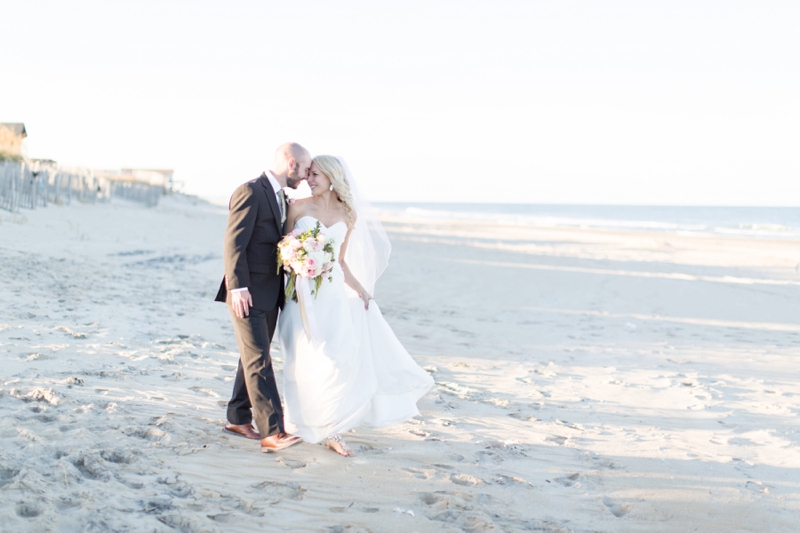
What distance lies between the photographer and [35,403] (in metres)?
3.90

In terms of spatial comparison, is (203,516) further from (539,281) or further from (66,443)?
(539,281)

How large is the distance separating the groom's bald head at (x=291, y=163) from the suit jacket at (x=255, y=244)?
0.42 ft

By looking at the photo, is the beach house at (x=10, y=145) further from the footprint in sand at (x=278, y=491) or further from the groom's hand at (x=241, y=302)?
the footprint in sand at (x=278, y=491)

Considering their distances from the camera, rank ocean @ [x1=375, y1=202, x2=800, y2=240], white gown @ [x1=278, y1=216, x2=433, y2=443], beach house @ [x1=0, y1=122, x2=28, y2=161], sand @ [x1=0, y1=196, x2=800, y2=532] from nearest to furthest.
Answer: sand @ [x1=0, y1=196, x2=800, y2=532] < white gown @ [x1=278, y1=216, x2=433, y2=443] < beach house @ [x1=0, y1=122, x2=28, y2=161] < ocean @ [x1=375, y1=202, x2=800, y2=240]

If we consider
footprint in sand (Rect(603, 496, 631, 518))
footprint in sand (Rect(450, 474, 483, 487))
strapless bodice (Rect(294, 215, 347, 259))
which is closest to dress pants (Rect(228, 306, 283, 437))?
strapless bodice (Rect(294, 215, 347, 259))

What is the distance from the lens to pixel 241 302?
12.1ft

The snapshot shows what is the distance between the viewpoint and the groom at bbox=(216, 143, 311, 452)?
3.66 meters

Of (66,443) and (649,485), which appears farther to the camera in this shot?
(649,485)

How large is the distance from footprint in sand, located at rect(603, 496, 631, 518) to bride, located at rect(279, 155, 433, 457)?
134 cm

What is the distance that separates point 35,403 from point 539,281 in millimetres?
10595

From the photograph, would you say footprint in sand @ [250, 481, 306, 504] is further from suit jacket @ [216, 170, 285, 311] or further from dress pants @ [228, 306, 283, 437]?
suit jacket @ [216, 170, 285, 311]

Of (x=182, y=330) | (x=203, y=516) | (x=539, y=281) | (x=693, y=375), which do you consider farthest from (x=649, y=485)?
(x=539, y=281)

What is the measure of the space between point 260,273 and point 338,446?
1183mm

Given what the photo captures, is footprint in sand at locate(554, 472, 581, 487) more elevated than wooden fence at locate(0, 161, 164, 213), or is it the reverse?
wooden fence at locate(0, 161, 164, 213)
